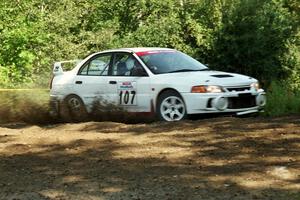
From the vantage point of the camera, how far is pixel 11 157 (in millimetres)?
6949

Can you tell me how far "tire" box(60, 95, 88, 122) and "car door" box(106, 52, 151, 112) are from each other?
67 cm

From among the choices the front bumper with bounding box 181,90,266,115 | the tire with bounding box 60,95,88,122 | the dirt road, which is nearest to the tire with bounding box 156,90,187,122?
the front bumper with bounding box 181,90,266,115

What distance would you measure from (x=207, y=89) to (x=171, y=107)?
70 centimetres

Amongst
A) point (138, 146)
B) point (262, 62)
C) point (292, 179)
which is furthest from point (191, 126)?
point (262, 62)

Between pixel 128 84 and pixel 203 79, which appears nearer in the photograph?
pixel 203 79

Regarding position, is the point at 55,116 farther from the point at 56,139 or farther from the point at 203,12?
the point at 203,12

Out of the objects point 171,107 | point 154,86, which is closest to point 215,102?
point 171,107

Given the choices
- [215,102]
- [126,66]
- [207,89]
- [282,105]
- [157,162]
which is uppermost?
[126,66]

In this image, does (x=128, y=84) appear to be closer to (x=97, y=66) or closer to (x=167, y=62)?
(x=167, y=62)

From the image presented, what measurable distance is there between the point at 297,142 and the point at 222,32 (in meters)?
14.6

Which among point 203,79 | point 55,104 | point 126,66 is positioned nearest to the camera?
point 203,79

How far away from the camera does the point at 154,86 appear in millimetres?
10406

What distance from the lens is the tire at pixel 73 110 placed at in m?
11.4

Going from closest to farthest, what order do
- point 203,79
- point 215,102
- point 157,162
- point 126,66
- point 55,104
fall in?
point 157,162
point 215,102
point 203,79
point 126,66
point 55,104
